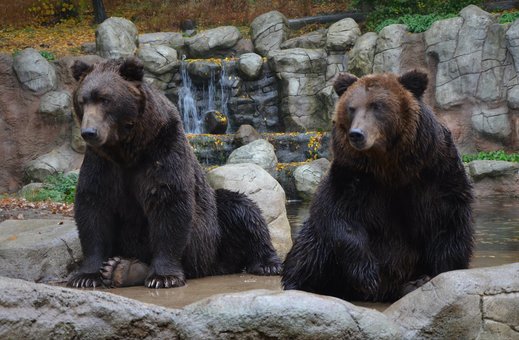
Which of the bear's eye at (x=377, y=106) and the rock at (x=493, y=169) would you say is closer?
the bear's eye at (x=377, y=106)

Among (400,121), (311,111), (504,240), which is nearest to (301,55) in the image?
(311,111)

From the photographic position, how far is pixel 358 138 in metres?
5.49

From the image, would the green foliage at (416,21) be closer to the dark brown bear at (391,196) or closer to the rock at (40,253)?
the rock at (40,253)

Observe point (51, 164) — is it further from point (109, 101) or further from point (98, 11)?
point (109, 101)

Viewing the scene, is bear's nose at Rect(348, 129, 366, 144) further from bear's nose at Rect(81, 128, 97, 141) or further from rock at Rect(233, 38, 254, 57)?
rock at Rect(233, 38, 254, 57)

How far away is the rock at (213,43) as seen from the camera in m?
25.0

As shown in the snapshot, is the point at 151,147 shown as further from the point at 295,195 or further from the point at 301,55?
the point at 301,55

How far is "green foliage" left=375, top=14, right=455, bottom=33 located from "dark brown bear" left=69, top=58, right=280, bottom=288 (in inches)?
656

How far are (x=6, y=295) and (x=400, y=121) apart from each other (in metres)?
2.87

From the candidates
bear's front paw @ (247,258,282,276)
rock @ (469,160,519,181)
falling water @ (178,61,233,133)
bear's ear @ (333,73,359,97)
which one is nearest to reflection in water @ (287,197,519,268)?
rock @ (469,160,519,181)

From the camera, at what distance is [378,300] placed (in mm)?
5996

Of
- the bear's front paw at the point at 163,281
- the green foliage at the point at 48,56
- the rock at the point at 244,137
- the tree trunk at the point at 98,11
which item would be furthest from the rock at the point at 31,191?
the tree trunk at the point at 98,11

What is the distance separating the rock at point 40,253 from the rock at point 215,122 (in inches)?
569

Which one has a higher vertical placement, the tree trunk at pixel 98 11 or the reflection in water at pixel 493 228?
the tree trunk at pixel 98 11
